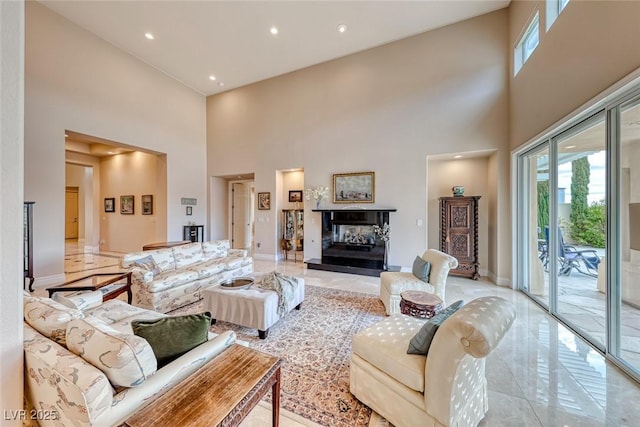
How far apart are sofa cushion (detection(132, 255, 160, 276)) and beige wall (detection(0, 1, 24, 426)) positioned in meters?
2.38

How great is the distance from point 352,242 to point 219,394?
493cm

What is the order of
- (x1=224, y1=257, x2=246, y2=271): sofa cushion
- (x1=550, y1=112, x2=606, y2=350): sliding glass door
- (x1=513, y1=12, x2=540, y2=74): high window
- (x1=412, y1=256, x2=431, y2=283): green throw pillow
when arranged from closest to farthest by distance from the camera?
1. (x1=550, y1=112, x2=606, y2=350): sliding glass door
2. (x1=412, y1=256, x2=431, y2=283): green throw pillow
3. (x1=513, y1=12, x2=540, y2=74): high window
4. (x1=224, y1=257, x2=246, y2=271): sofa cushion

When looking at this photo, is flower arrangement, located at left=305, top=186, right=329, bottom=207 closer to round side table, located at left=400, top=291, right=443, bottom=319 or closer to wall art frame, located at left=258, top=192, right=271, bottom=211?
wall art frame, located at left=258, top=192, right=271, bottom=211

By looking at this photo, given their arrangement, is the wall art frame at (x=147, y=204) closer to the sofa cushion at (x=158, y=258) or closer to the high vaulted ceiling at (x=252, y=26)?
the high vaulted ceiling at (x=252, y=26)

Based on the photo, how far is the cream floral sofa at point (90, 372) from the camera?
92 centimetres

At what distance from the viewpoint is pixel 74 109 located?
4.97m

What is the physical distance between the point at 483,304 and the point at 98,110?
7647 mm

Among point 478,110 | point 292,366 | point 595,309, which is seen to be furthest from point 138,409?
point 478,110

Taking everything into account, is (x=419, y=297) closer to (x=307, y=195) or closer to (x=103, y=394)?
(x=103, y=394)

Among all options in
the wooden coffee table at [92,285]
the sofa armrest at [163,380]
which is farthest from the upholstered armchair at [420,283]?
the wooden coffee table at [92,285]

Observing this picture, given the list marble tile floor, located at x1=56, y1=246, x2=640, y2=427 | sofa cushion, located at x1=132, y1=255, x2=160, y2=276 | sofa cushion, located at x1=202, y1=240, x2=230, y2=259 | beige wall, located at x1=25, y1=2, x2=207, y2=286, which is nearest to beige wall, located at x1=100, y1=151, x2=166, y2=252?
beige wall, located at x1=25, y1=2, x2=207, y2=286

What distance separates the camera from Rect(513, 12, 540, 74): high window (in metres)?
3.64

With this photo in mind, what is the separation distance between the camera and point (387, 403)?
154cm

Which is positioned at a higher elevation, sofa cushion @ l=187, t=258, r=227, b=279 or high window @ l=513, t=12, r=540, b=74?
high window @ l=513, t=12, r=540, b=74
